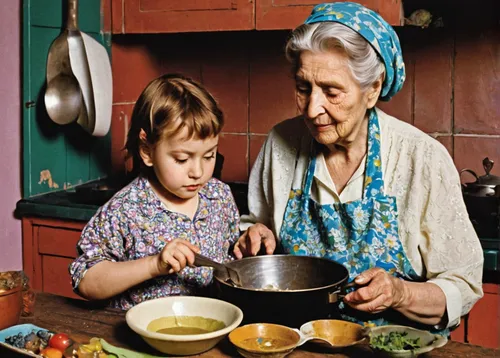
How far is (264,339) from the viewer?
4.62ft

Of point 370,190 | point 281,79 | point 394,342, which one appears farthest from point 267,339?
point 281,79

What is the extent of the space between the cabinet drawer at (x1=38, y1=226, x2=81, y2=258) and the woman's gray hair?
4.74ft

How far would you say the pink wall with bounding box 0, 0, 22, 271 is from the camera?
9.14 feet

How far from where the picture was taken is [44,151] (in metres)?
2.95

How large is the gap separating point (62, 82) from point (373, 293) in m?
1.88

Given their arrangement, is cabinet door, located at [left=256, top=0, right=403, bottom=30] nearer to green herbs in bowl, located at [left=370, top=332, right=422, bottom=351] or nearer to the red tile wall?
the red tile wall

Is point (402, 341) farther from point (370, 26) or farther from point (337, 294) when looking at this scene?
point (370, 26)

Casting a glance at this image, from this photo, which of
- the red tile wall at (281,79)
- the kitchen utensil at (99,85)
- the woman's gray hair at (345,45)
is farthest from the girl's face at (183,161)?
the kitchen utensil at (99,85)

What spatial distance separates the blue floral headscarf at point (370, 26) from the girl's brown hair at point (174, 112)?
0.36m

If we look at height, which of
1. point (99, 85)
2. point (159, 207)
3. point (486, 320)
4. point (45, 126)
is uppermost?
point (99, 85)

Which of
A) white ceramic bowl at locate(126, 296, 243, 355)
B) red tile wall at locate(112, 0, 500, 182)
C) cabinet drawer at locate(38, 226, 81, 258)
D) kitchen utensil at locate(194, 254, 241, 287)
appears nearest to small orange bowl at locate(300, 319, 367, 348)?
white ceramic bowl at locate(126, 296, 243, 355)

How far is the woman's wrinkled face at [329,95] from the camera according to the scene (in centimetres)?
182

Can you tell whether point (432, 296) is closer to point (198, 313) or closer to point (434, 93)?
point (198, 313)

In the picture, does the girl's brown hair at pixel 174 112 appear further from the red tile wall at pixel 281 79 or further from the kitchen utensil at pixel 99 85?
the kitchen utensil at pixel 99 85
